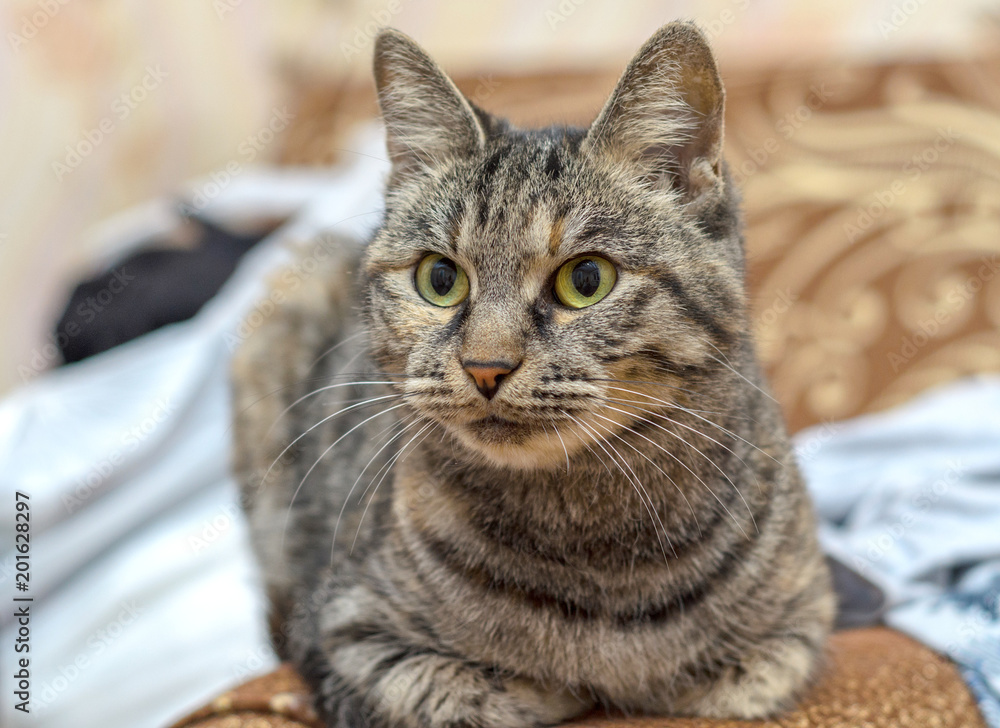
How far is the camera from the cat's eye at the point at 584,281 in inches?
30.2

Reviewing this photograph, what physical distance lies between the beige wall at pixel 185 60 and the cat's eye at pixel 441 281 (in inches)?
54.3

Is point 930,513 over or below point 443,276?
below

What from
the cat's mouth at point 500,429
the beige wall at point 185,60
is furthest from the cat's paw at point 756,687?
the beige wall at point 185,60

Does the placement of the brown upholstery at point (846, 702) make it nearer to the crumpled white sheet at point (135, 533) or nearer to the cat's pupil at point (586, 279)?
the crumpled white sheet at point (135, 533)

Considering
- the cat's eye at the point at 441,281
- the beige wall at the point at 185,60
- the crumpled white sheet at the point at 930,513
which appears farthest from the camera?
the beige wall at the point at 185,60

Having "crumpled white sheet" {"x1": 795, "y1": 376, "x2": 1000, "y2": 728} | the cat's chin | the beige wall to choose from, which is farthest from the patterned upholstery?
the cat's chin

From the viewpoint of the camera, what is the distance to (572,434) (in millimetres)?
732

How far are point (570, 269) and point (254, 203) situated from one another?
5.12ft

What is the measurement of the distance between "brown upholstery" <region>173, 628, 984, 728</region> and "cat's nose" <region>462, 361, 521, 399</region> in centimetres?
40

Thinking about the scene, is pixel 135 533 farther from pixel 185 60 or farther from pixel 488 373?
pixel 185 60

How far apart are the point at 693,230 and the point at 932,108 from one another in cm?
127

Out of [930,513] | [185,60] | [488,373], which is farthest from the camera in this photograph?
[185,60]

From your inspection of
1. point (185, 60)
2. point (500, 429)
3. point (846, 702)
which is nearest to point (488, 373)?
point (500, 429)

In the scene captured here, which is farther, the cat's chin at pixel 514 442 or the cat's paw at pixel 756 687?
the cat's paw at pixel 756 687
